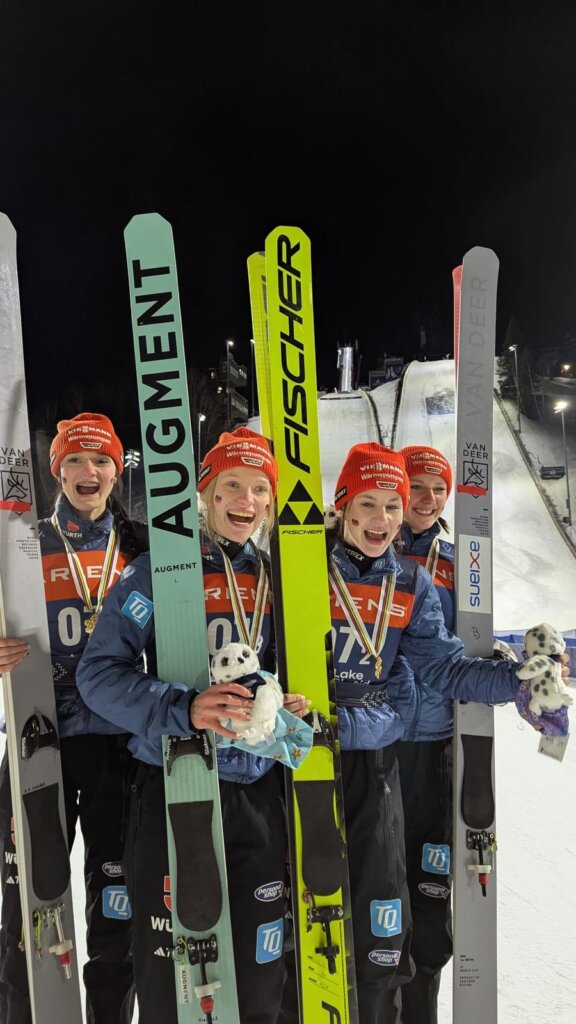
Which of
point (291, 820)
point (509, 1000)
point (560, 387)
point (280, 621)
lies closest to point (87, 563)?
point (280, 621)

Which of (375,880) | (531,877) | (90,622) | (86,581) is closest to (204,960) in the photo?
(375,880)

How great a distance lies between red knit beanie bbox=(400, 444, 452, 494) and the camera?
8.32ft

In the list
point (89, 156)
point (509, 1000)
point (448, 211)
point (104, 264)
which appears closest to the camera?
point (509, 1000)

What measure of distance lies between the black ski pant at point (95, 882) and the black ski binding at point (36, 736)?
3.7 inches

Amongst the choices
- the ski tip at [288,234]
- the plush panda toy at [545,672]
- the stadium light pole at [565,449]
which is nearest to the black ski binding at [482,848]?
the plush panda toy at [545,672]

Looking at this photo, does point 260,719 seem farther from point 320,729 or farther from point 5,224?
point 5,224

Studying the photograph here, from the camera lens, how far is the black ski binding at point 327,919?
5.48 feet

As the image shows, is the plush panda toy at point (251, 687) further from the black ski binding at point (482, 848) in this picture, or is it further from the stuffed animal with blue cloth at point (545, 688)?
the black ski binding at point (482, 848)

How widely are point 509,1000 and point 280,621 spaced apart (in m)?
1.89

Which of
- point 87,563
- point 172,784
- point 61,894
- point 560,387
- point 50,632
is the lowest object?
point 61,894

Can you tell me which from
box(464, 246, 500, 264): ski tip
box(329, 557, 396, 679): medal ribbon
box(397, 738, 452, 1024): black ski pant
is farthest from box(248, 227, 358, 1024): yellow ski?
box(464, 246, 500, 264): ski tip

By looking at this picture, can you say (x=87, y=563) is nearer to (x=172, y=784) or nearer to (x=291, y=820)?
(x=172, y=784)

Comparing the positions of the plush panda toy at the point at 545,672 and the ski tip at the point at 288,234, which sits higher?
the ski tip at the point at 288,234

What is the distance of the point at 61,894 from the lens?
1.80 m
